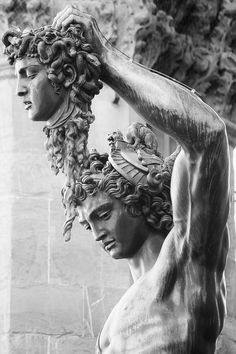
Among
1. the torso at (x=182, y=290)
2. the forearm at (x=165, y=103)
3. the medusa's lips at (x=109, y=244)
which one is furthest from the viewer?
the medusa's lips at (x=109, y=244)

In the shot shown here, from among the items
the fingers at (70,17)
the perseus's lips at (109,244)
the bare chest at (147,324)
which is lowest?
the bare chest at (147,324)

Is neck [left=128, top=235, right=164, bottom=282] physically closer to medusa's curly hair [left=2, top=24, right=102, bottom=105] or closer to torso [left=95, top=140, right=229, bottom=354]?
torso [left=95, top=140, right=229, bottom=354]

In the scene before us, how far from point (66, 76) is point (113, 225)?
0.69 m

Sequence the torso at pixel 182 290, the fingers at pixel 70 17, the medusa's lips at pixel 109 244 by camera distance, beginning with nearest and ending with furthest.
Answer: the torso at pixel 182 290, the fingers at pixel 70 17, the medusa's lips at pixel 109 244

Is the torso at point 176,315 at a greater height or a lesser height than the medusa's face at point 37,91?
lesser

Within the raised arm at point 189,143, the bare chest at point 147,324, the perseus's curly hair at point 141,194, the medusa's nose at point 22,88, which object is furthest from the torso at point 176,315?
the medusa's nose at point 22,88

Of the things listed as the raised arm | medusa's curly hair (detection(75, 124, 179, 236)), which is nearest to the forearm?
the raised arm

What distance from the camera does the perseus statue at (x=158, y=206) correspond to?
30.3 ft

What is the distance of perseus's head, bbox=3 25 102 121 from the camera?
959cm

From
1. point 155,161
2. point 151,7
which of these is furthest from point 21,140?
point 155,161

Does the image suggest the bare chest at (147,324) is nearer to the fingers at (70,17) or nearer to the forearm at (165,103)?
the forearm at (165,103)

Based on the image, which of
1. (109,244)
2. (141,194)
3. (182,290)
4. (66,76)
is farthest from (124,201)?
(66,76)

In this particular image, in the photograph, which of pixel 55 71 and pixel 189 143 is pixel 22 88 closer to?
pixel 55 71

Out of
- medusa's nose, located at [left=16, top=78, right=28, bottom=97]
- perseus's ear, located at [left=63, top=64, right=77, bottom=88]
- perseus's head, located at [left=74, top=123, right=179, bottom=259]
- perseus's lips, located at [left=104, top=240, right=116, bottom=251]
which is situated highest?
perseus's ear, located at [left=63, top=64, right=77, bottom=88]
